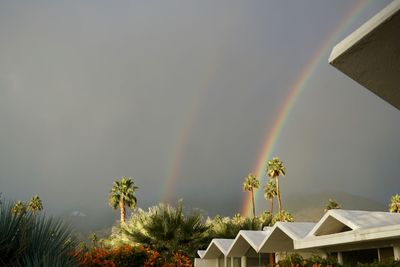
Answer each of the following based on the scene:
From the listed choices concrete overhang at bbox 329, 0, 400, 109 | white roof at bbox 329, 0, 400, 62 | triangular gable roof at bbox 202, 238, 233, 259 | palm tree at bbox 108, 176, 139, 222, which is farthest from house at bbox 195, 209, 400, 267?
palm tree at bbox 108, 176, 139, 222

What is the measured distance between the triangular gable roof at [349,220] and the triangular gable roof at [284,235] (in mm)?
1702

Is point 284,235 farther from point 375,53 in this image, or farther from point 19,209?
point 375,53

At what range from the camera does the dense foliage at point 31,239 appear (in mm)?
7082

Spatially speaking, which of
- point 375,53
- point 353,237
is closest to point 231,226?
point 353,237

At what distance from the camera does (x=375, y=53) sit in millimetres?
2307

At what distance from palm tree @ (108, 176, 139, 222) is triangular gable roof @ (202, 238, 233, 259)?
27.0 metres

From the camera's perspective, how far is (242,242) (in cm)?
2891

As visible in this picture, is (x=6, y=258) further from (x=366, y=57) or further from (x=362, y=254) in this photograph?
(x=362, y=254)

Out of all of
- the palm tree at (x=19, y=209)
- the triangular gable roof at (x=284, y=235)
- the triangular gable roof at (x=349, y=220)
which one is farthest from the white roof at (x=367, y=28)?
the triangular gable roof at (x=284, y=235)

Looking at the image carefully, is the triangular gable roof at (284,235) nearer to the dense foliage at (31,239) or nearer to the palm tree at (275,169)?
the dense foliage at (31,239)

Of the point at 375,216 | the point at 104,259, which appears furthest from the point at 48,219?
the point at 375,216

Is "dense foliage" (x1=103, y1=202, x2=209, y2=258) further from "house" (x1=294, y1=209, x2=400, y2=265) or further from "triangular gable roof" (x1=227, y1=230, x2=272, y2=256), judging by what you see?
"house" (x1=294, y1=209, x2=400, y2=265)

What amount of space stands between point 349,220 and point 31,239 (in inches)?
584

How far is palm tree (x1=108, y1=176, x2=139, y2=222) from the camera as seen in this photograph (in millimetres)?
57806
